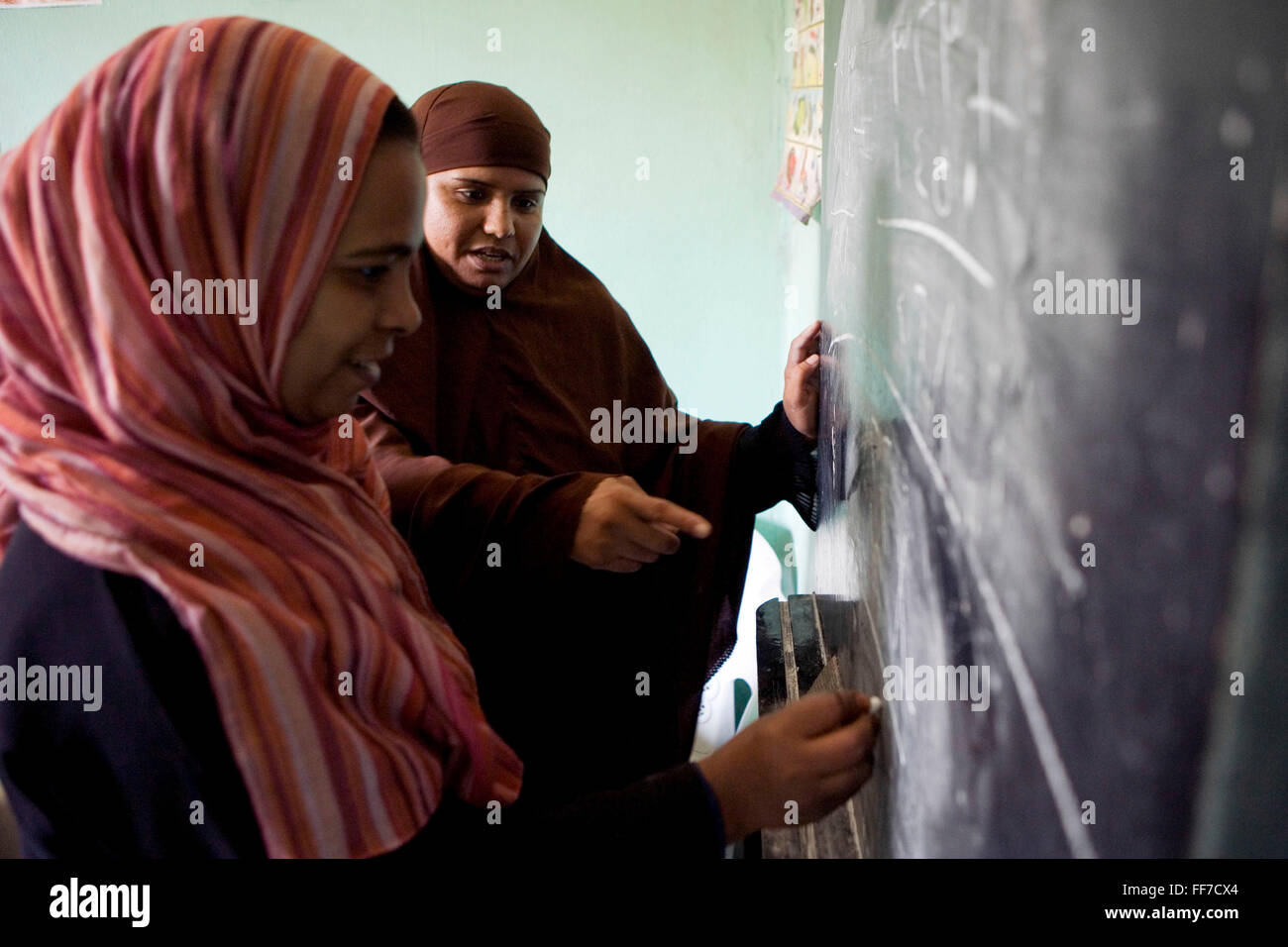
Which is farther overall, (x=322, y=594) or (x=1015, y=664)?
(x=322, y=594)

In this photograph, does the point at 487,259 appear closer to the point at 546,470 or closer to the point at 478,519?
the point at 546,470

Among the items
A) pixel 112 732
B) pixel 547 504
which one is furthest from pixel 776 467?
pixel 112 732

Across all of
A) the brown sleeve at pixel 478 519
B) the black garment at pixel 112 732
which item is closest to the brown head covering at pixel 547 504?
the brown sleeve at pixel 478 519

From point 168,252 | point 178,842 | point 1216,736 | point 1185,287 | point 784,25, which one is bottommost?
point 178,842

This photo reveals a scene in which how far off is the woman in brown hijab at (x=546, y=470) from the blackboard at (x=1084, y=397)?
0.52m

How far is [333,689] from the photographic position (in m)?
0.68

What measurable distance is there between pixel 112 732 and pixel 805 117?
2146mm

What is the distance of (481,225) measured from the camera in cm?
142

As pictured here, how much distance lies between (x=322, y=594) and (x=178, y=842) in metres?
0.17

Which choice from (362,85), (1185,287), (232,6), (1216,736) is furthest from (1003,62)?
(232,6)

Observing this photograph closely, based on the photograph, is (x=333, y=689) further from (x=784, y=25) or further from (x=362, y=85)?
(x=784, y=25)

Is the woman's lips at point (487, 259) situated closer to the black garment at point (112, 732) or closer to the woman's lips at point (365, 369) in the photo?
the woman's lips at point (365, 369)

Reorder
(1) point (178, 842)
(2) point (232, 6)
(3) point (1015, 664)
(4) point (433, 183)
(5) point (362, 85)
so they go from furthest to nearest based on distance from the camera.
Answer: (2) point (232, 6) → (4) point (433, 183) → (5) point (362, 85) → (1) point (178, 842) → (3) point (1015, 664)

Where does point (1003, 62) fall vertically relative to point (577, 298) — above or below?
below
